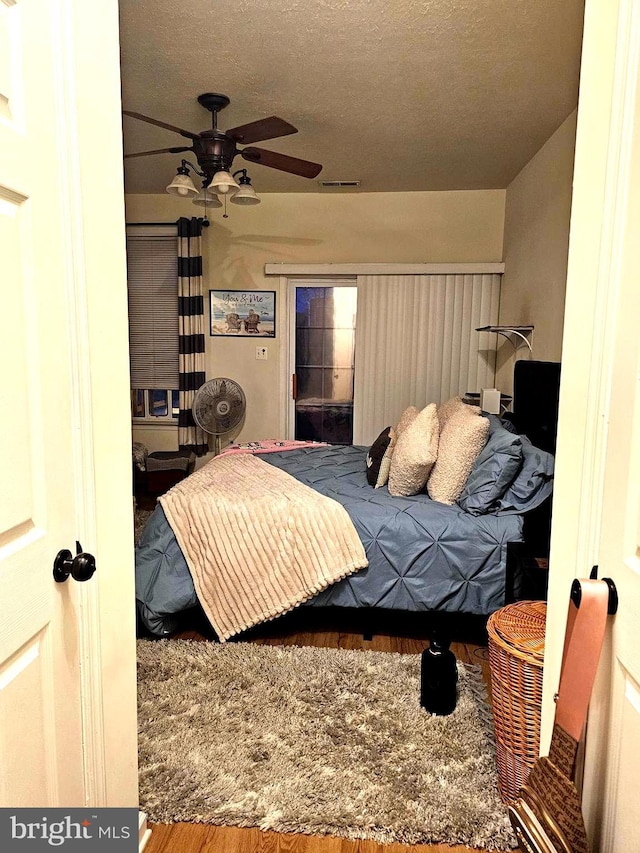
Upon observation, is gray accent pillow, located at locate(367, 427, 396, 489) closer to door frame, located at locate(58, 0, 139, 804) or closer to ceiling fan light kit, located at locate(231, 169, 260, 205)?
ceiling fan light kit, located at locate(231, 169, 260, 205)

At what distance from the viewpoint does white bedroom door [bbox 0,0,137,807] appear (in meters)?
0.90

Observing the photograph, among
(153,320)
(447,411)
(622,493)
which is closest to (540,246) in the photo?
(447,411)

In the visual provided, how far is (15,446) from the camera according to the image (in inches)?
35.9

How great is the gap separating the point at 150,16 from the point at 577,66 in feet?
6.19

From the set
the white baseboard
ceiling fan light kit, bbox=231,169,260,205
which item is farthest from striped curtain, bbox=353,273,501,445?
the white baseboard

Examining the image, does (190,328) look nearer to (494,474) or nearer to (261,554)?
(261,554)

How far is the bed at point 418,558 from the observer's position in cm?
248

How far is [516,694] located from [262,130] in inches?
102

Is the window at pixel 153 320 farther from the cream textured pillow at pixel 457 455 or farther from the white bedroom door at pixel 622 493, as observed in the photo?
the white bedroom door at pixel 622 493

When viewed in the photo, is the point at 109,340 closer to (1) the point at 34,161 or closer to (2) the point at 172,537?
(1) the point at 34,161

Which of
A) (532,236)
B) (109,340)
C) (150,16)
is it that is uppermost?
(150,16)

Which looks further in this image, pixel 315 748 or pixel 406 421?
pixel 406 421

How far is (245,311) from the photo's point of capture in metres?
5.00

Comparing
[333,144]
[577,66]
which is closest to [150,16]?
[333,144]
